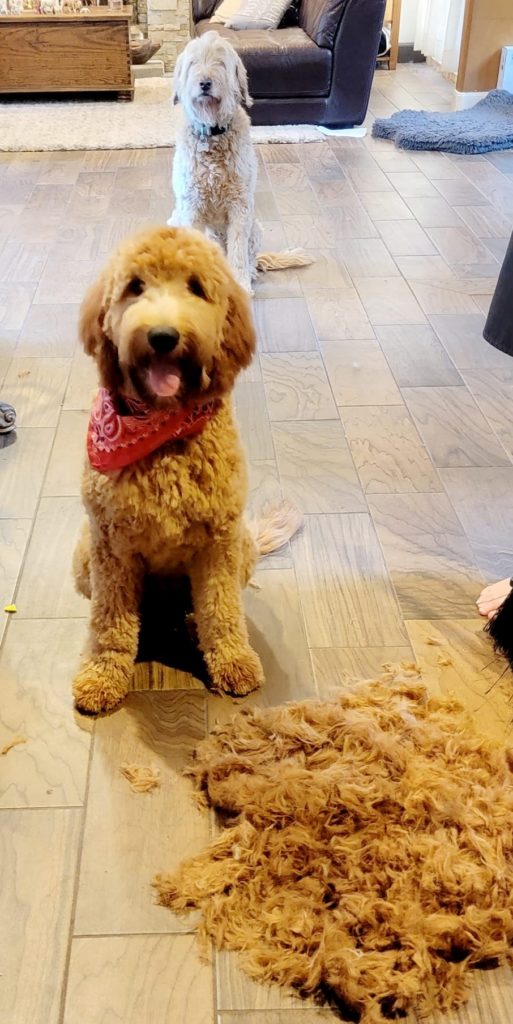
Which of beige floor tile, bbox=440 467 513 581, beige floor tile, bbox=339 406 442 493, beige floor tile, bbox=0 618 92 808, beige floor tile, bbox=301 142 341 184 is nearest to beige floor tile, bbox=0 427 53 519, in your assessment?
beige floor tile, bbox=0 618 92 808

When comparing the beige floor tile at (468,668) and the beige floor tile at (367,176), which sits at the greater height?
the beige floor tile at (367,176)

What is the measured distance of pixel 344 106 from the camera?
5656 mm

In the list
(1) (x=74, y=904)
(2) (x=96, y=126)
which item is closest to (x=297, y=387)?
(1) (x=74, y=904)

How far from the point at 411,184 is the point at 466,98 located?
2094mm

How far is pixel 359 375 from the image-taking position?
2.93 metres

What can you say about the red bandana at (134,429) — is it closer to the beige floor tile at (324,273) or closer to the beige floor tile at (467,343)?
the beige floor tile at (467,343)

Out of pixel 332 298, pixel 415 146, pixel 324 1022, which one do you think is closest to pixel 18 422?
pixel 332 298

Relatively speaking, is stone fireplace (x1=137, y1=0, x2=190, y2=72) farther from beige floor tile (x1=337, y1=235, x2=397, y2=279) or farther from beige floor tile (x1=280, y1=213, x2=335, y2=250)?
beige floor tile (x1=337, y1=235, x2=397, y2=279)

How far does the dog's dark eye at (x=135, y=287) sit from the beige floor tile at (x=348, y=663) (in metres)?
0.88

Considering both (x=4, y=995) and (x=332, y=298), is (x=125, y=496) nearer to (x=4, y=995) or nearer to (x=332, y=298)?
(x=4, y=995)

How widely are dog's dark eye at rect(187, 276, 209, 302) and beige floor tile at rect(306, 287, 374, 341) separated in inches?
73.7

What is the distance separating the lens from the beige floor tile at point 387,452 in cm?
239

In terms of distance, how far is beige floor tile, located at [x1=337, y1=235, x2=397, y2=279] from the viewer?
3.69 metres

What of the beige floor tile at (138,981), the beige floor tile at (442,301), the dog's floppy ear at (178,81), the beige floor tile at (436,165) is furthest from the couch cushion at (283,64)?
the beige floor tile at (138,981)
